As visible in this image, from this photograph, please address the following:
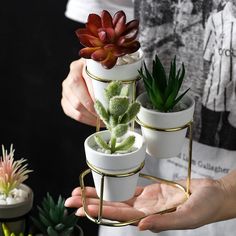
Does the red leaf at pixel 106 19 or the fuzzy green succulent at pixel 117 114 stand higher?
the red leaf at pixel 106 19

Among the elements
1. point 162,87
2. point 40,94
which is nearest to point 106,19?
point 162,87

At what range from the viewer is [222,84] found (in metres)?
1.01

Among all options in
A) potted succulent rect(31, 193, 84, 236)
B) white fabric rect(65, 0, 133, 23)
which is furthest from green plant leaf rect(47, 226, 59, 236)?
white fabric rect(65, 0, 133, 23)

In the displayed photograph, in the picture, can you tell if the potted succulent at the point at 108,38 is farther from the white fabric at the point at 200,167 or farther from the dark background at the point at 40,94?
the dark background at the point at 40,94

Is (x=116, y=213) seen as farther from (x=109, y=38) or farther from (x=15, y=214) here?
(x=15, y=214)

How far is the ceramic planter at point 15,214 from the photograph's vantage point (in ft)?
4.17

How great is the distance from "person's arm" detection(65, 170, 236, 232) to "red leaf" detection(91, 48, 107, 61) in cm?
21

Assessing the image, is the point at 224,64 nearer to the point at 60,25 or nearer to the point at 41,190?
the point at 60,25

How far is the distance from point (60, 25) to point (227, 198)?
74cm

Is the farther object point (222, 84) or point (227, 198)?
point (222, 84)

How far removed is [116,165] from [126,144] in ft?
0.09

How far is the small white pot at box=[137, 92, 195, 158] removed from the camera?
81cm

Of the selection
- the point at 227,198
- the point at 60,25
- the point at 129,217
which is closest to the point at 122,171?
the point at 129,217

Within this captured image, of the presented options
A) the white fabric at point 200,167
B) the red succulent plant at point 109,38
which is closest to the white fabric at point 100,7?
the white fabric at point 200,167
